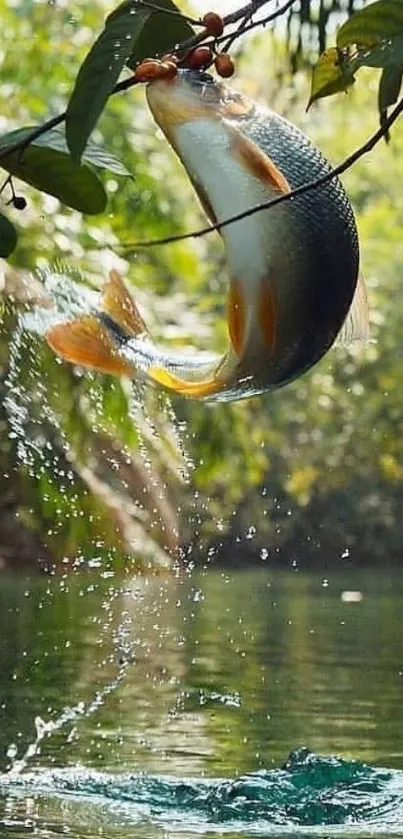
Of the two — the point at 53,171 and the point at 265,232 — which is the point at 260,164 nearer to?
the point at 265,232

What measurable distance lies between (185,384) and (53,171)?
373 millimetres

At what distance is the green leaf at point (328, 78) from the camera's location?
1426 mm

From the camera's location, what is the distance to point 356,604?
12.2 meters

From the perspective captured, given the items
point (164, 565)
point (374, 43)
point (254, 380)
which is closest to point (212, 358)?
point (254, 380)

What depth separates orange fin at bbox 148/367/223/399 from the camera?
1698mm

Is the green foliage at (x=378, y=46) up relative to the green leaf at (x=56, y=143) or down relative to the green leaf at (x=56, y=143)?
up

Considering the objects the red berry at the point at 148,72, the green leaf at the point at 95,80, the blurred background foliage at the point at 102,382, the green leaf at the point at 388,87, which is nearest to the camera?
the green leaf at the point at 95,80

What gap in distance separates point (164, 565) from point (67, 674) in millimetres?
5091

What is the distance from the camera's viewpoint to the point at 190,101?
61.6 inches

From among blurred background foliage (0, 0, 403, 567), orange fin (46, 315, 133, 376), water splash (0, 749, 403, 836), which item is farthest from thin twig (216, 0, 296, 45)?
water splash (0, 749, 403, 836)

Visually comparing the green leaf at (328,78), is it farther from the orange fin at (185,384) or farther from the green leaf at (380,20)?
the orange fin at (185,384)

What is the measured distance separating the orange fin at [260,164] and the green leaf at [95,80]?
0.33m

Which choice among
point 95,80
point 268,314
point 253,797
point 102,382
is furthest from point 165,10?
point 102,382

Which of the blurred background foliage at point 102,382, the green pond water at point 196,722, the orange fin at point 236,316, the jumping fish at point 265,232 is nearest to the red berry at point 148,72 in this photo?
the jumping fish at point 265,232
